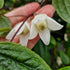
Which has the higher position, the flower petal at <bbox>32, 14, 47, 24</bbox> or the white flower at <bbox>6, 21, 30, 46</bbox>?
the flower petal at <bbox>32, 14, 47, 24</bbox>

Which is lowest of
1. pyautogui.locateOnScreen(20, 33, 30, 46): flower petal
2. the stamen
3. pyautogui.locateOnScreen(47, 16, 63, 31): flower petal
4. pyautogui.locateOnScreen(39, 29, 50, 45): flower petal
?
pyautogui.locateOnScreen(20, 33, 30, 46): flower petal

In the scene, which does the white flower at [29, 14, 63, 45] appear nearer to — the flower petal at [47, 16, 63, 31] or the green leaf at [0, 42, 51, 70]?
the flower petal at [47, 16, 63, 31]

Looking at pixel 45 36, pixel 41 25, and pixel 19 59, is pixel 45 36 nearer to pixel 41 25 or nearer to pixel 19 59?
pixel 41 25

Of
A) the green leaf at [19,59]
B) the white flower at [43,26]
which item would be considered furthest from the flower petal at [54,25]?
the green leaf at [19,59]

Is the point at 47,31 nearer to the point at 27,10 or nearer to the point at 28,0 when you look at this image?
the point at 27,10

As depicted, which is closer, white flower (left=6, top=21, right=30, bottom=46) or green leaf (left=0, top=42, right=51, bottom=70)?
green leaf (left=0, top=42, right=51, bottom=70)

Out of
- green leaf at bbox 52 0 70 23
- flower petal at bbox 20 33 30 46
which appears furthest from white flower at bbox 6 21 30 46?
green leaf at bbox 52 0 70 23

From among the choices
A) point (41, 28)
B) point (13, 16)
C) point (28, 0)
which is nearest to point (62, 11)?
point (41, 28)

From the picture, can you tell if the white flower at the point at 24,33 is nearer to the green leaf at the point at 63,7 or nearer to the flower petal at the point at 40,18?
the flower petal at the point at 40,18
